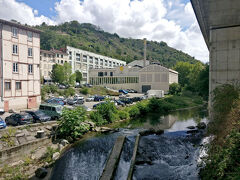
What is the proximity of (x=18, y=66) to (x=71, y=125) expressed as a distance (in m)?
17.1

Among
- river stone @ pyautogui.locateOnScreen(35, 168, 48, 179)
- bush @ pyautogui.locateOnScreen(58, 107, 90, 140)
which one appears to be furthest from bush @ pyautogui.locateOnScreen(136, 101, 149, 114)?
river stone @ pyautogui.locateOnScreen(35, 168, 48, 179)

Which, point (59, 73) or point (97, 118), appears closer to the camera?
point (97, 118)

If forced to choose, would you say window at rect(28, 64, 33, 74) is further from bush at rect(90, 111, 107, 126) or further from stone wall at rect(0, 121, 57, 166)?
stone wall at rect(0, 121, 57, 166)

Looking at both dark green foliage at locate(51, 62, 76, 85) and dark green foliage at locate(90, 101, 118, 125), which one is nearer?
dark green foliage at locate(90, 101, 118, 125)

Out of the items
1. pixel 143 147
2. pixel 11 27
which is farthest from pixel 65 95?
pixel 143 147

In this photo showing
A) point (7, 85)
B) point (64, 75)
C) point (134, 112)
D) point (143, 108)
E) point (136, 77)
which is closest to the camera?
point (7, 85)

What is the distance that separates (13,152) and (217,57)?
1726 cm

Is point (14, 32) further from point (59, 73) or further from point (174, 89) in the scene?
point (174, 89)

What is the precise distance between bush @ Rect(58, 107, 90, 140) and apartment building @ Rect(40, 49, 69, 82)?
53608 millimetres

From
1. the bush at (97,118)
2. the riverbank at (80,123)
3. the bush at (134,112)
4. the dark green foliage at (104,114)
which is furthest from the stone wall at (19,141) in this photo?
the bush at (134,112)

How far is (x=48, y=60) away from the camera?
2721 inches

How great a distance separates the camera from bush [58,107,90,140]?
57.6ft

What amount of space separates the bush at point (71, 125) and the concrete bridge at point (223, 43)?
1279 centimetres

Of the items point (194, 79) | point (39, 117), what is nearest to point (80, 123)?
point (39, 117)
